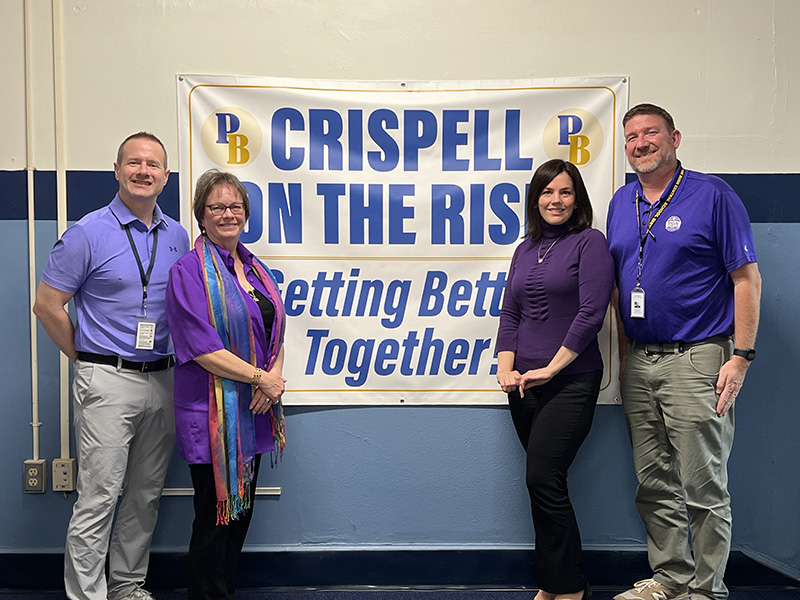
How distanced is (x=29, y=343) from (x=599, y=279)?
218 cm

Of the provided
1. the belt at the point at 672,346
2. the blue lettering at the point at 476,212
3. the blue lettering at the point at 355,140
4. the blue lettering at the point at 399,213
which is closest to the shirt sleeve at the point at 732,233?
the belt at the point at 672,346

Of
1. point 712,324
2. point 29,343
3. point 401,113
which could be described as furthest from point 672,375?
point 29,343

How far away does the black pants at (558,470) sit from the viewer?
7.22ft

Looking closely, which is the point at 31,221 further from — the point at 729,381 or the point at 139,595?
the point at 729,381

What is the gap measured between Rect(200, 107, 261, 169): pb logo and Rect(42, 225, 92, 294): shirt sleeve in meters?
0.63

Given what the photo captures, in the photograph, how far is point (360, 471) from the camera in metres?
2.62

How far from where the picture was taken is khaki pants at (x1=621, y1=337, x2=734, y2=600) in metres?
2.16

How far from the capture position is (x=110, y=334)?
214 cm

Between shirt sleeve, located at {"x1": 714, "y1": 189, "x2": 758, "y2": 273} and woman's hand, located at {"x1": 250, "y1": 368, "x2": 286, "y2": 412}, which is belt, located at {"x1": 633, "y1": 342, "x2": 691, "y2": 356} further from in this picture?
woman's hand, located at {"x1": 250, "y1": 368, "x2": 286, "y2": 412}

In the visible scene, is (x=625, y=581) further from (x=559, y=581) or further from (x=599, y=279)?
(x=599, y=279)

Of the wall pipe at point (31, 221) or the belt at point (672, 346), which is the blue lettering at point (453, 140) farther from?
the wall pipe at point (31, 221)

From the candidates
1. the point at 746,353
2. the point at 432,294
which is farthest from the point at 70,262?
the point at 746,353

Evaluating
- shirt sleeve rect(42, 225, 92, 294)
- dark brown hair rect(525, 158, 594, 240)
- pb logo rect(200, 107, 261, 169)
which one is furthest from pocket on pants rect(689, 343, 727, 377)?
shirt sleeve rect(42, 225, 92, 294)

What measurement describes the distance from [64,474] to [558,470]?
190 cm
